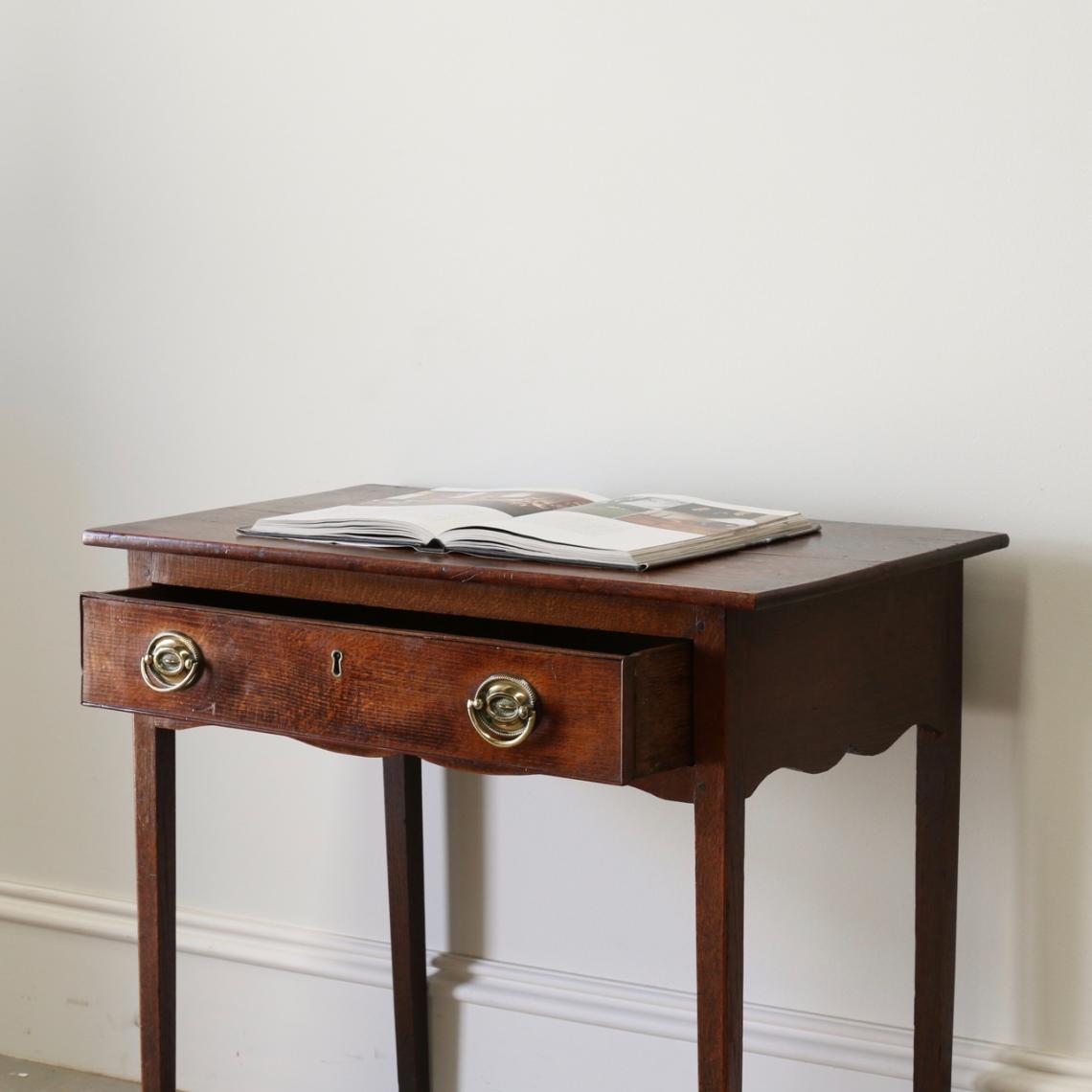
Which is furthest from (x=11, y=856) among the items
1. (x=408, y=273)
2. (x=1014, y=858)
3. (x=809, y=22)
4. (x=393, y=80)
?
(x=809, y=22)

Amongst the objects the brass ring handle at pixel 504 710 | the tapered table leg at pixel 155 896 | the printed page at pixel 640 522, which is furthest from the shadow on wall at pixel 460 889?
the brass ring handle at pixel 504 710

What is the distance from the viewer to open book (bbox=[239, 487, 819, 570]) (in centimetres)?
122

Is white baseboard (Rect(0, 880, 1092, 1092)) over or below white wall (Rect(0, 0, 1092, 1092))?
below

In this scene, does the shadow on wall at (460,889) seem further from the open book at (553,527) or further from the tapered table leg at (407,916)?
the open book at (553,527)

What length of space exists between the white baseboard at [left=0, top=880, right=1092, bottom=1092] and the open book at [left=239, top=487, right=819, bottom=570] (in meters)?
0.56

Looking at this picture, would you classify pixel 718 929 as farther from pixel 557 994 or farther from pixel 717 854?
pixel 557 994

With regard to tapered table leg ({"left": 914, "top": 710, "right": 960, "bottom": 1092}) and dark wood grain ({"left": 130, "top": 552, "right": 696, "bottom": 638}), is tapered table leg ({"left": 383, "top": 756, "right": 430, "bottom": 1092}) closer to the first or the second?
dark wood grain ({"left": 130, "top": 552, "right": 696, "bottom": 638})

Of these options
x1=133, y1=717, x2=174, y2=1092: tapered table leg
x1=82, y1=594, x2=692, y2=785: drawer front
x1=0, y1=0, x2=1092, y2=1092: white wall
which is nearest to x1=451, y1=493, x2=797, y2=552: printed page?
x1=82, y1=594, x2=692, y2=785: drawer front

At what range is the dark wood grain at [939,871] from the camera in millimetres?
1458

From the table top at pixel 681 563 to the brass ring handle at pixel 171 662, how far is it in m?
0.09

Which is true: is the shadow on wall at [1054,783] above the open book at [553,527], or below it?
below

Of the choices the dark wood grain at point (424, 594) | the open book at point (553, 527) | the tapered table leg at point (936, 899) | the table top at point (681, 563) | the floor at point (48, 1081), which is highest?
the open book at point (553, 527)

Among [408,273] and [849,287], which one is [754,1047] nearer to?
[849,287]

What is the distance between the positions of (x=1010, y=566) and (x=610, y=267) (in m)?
0.51
